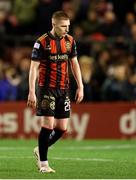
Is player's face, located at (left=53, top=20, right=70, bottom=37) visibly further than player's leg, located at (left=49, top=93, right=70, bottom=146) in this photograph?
No

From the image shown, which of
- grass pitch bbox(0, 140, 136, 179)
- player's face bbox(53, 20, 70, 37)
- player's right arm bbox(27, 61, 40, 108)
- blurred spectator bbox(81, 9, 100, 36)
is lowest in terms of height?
grass pitch bbox(0, 140, 136, 179)

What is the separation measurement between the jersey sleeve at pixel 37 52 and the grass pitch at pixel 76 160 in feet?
5.01

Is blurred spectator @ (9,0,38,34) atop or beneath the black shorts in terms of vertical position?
atop

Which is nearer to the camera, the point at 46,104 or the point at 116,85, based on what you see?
the point at 46,104

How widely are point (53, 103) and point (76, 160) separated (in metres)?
2.22

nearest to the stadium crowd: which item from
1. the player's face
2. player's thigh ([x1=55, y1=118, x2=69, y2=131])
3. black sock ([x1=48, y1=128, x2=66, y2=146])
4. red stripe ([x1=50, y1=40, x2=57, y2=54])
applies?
black sock ([x1=48, y1=128, x2=66, y2=146])

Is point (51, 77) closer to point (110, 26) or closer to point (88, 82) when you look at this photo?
point (88, 82)

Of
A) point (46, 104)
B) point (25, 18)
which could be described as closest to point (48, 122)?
point (46, 104)

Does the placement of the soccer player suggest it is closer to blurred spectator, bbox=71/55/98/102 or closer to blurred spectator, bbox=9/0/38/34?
blurred spectator, bbox=71/55/98/102

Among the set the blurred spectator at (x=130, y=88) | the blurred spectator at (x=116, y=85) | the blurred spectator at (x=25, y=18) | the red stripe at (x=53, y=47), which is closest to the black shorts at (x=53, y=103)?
the red stripe at (x=53, y=47)

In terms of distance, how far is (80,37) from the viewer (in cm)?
2147

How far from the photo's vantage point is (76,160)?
1345 cm

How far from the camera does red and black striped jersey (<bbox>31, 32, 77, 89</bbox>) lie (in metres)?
11.5

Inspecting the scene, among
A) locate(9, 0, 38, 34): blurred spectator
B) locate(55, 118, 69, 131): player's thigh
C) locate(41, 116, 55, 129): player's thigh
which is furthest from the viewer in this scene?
locate(9, 0, 38, 34): blurred spectator
